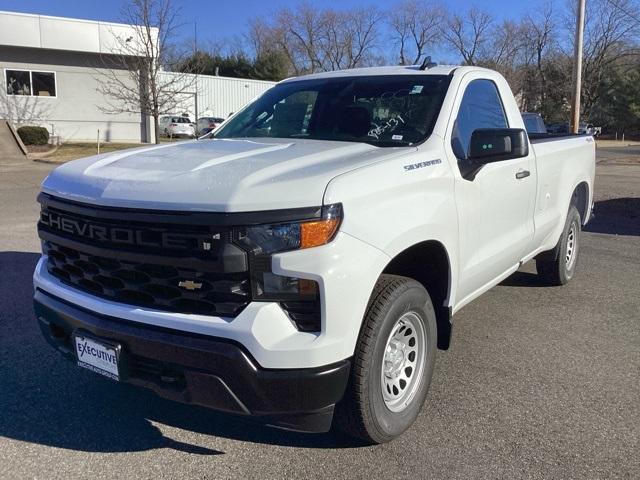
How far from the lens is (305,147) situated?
11.4 feet

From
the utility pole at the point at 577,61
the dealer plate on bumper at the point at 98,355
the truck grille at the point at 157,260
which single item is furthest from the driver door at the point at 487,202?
the utility pole at the point at 577,61

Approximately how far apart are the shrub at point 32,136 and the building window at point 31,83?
438 centimetres

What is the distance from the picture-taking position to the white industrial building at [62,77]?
29.0 meters

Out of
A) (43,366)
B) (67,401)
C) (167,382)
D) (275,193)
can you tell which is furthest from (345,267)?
(43,366)

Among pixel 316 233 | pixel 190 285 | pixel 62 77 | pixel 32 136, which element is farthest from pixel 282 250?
pixel 62 77

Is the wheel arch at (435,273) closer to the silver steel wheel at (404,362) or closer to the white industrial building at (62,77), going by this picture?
the silver steel wheel at (404,362)

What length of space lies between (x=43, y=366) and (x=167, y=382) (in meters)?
1.84

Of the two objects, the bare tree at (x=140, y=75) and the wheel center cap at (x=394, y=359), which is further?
the bare tree at (x=140, y=75)

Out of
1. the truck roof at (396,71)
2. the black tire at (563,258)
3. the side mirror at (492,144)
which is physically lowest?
the black tire at (563,258)

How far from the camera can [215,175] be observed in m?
2.76

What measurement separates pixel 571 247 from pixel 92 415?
4944 mm

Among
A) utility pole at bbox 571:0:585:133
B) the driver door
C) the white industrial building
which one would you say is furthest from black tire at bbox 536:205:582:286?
the white industrial building

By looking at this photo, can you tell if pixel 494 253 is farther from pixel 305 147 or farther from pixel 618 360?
pixel 305 147

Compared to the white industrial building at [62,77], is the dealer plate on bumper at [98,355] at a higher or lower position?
lower
